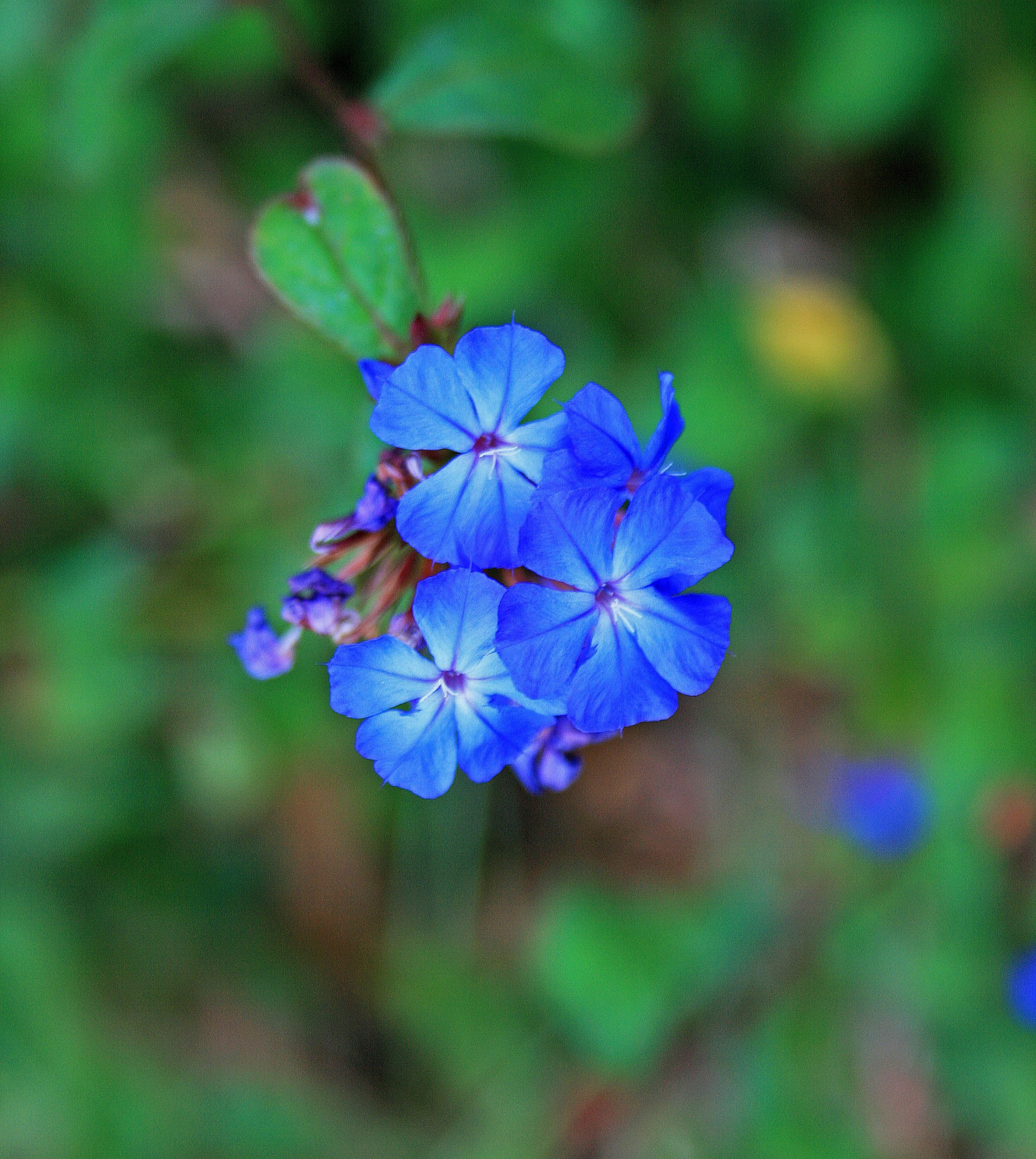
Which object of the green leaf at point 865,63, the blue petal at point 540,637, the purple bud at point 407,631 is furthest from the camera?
the green leaf at point 865,63

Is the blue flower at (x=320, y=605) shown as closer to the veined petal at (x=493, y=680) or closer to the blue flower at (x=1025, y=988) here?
the veined petal at (x=493, y=680)

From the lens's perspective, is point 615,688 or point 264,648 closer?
point 615,688

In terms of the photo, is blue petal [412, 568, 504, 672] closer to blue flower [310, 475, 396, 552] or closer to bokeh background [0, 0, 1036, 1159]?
blue flower [310, 475, 396, 552]

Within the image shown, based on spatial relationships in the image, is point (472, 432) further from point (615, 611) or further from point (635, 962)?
point (635, 962)

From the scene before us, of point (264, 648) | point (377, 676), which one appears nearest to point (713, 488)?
point (377, 676)

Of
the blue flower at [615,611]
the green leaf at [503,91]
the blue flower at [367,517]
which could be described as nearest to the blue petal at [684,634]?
the blue flower at [615,611]

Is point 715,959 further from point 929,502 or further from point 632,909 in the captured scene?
point 929,502
